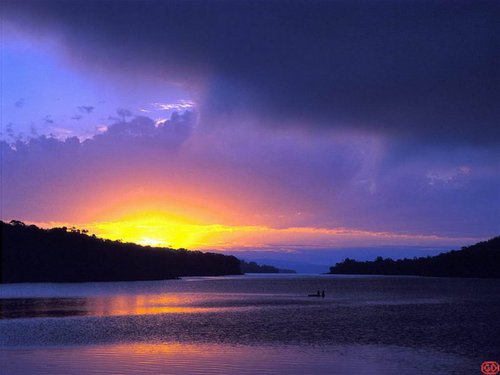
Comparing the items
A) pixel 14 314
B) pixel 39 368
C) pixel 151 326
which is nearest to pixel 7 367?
pixel 39 368

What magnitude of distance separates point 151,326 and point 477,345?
87.6 feet

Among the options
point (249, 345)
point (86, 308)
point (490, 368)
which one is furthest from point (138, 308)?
point (490, 368)

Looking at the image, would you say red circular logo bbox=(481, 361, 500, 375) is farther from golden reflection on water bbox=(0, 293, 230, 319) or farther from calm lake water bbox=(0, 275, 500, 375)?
golden reflection on water bbox=(0, 293, 230, 319)

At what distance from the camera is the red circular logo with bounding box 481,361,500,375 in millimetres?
25978

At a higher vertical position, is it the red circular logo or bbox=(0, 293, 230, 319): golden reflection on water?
bbox=(0, 293, 230, 319): golden reflection on water

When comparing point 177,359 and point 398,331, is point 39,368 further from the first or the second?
point 398,331

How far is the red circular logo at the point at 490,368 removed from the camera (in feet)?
85.2

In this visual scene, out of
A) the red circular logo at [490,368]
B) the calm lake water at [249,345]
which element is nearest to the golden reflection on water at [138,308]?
the calm lake water at [249,345]

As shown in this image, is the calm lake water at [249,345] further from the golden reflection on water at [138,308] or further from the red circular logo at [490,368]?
the golden reflection on water at [138,308]

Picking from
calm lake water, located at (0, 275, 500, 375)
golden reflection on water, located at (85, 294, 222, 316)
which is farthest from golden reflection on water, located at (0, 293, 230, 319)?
calm lake water, located at (0, 275, 500, 375)

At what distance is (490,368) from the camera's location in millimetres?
26922

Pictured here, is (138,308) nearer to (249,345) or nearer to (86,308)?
(86,308)

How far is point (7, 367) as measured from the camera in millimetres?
26750

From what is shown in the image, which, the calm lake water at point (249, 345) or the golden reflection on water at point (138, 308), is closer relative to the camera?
the calm lake water at point (249, 345)
